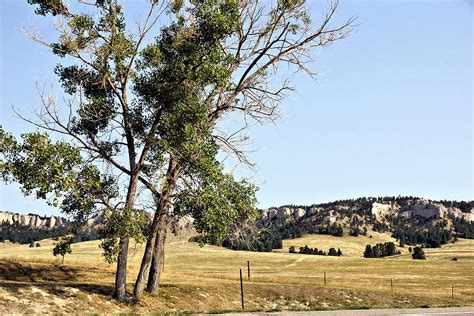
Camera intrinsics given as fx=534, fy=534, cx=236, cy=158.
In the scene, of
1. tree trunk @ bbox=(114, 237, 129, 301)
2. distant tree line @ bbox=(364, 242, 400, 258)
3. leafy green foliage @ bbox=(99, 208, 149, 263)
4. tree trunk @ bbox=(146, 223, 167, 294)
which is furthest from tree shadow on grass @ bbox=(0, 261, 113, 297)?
distant tree line @ bbox=(364, 242, 400, 258)

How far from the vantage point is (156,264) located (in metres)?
31.6

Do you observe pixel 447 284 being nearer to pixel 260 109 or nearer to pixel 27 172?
pixel 260 109

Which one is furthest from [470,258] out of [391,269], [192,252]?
[192,252]

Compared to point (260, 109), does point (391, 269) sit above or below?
below

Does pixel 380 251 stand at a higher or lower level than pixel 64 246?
higher

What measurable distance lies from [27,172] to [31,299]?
19.1 ft

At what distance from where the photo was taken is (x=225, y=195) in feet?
94.1

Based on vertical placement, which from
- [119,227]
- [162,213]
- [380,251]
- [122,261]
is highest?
[162,213]

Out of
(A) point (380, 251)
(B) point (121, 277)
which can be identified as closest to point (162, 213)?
(B) point (121, 277)

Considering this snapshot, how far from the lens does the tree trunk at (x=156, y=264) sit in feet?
102

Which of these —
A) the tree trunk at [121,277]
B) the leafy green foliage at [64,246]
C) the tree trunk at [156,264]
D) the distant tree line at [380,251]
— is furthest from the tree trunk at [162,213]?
the distant tree line at [380,251]

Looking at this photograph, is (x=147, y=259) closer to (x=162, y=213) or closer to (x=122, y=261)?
(x=122, y=261)

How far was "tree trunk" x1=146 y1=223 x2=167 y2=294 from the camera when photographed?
31047 mm

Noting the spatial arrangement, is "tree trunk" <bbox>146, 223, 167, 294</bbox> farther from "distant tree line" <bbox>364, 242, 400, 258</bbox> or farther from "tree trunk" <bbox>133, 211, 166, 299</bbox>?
"distant tree line" <bbox>364, 242, 400, 258</bbox>
